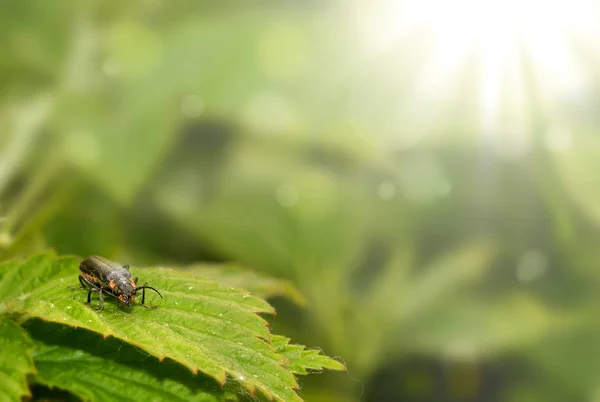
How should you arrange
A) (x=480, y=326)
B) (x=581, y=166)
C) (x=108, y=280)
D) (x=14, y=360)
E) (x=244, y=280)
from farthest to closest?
(x=480, y=326), (x=581, y=166), (x=244, y=280), (x=108, y=280), (x=14, y=360)

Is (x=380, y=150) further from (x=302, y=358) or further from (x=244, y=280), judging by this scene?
(x=302, y=358)

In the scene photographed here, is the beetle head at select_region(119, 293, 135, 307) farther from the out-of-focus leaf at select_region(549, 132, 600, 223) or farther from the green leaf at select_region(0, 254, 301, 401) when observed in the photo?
the out-of-focus leaf at select_region(549, 132, 600, 223)

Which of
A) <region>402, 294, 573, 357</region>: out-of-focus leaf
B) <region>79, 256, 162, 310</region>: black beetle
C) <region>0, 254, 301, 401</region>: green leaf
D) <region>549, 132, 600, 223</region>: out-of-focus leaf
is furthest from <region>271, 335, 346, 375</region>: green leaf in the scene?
<region>549, 132, 600, 223</region>: out-of-focus leaf

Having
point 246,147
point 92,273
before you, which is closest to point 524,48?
point 246,147

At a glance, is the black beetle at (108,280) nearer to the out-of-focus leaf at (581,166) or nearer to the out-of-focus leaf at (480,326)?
the out-of-focus leaf at (480,326)

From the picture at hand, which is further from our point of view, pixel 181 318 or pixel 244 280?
pixel 244 280

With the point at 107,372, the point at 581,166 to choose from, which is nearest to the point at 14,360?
the point at 107,372
